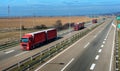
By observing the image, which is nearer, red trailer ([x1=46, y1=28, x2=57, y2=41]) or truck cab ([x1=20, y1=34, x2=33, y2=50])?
truck cab ([x1=20, y1=34, x2=33, y2=50])

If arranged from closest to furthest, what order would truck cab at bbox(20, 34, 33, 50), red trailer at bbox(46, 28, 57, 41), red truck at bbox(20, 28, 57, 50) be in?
truck cab at bbox(20, 34, 33, 50) < red truck at bbox(20, 28, 57, 50) < red trailer at bbox(46, 28, 57, 41)

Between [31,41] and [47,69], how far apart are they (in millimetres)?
17694

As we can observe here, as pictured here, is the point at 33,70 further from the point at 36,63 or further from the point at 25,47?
the point at 25,47

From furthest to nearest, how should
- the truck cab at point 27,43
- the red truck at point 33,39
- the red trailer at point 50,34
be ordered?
the red trailer at point 50,34 → the red truck at point 33,39 → the truck cab at point 27,43

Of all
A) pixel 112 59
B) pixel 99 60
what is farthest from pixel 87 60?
pixel 112 59

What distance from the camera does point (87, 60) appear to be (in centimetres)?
2952

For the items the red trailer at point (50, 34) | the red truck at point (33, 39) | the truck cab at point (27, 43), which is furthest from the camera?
the red trailer at point (50, 34)

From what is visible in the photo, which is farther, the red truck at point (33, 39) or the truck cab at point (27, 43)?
the red truck at point (33, 39)

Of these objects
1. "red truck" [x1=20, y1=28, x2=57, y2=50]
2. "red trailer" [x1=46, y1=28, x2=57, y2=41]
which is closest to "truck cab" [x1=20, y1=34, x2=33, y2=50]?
"red truck" [x1=20, y1=28, x2=57, y2=50]

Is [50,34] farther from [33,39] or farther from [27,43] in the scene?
[27,43]

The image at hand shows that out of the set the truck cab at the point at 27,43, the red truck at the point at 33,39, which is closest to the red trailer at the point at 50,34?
the red truck at the point at 33,39

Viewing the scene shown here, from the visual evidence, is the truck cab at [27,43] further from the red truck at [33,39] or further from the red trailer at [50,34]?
the red trailer at [50,34]

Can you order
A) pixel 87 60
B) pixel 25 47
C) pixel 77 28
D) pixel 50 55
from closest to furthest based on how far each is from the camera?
1. pixel 87 60
2. pixel 50 55
3. pixel 25 47
4. pixel 77 28

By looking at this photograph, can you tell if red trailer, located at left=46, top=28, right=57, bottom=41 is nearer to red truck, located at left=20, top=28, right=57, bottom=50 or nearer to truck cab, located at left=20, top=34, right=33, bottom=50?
red truck, located at left=20, top=28, right=57, bottom=50
